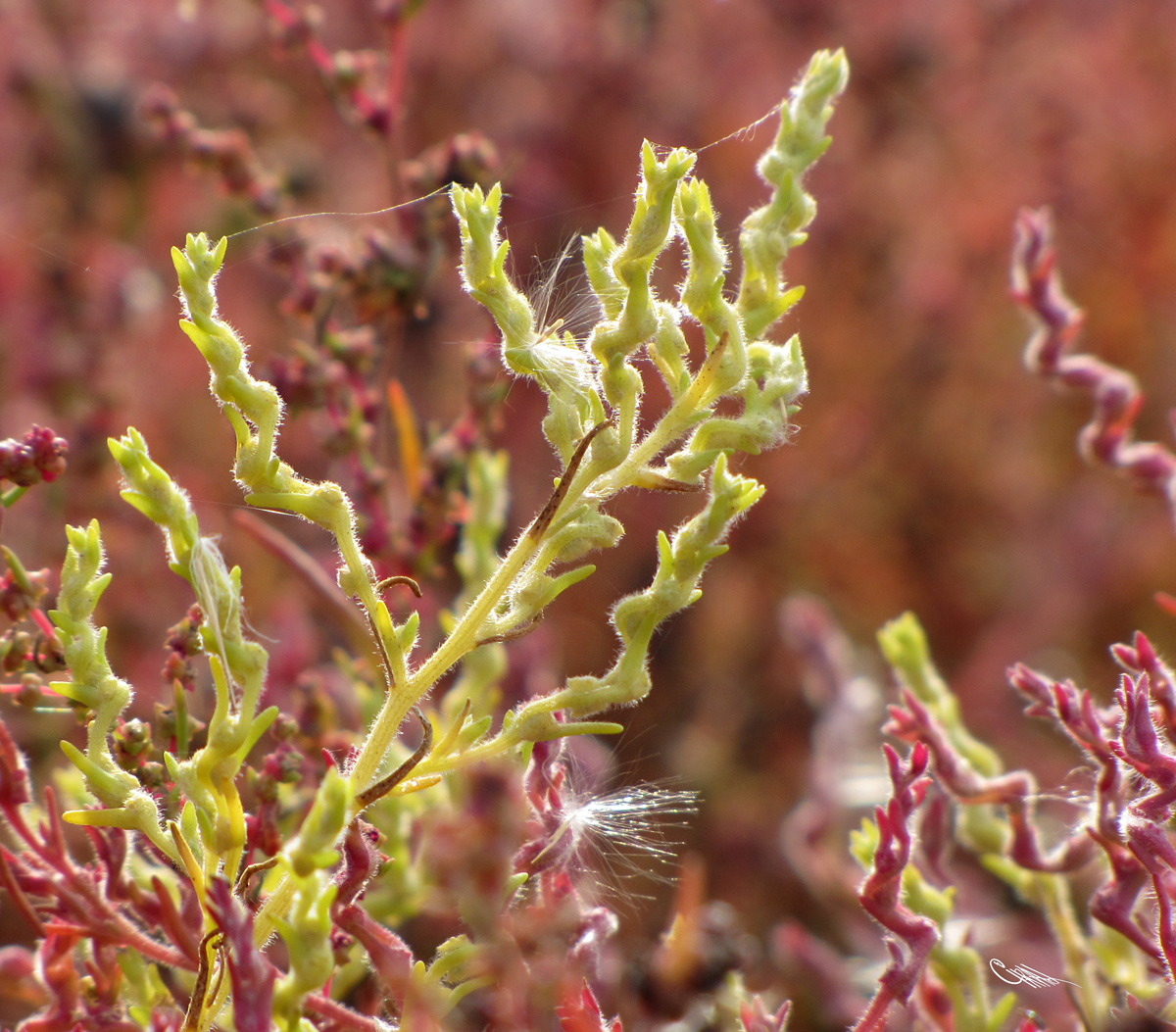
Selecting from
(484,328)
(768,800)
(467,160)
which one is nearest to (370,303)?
(467,160)

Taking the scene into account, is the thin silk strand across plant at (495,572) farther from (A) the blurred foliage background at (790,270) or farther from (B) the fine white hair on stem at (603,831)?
(A) the blurred foliage background at (790,270)

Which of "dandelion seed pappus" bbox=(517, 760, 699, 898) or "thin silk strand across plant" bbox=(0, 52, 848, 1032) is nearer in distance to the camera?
"thin silk strand across plant" bbox=(0, 52, 848, 1032)

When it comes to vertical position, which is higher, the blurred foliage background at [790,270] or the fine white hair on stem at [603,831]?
the blurred foliage background at [790,270]

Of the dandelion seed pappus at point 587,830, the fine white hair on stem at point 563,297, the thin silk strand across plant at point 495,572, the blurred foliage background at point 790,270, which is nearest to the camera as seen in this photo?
the thin silk strand across plant at point 495,572

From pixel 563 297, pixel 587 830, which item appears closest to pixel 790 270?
pixel 563 297

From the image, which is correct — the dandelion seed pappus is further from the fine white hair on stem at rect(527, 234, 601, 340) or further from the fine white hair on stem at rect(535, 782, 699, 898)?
the fine white hair on stem at rect(527, 234, 601, 340)
